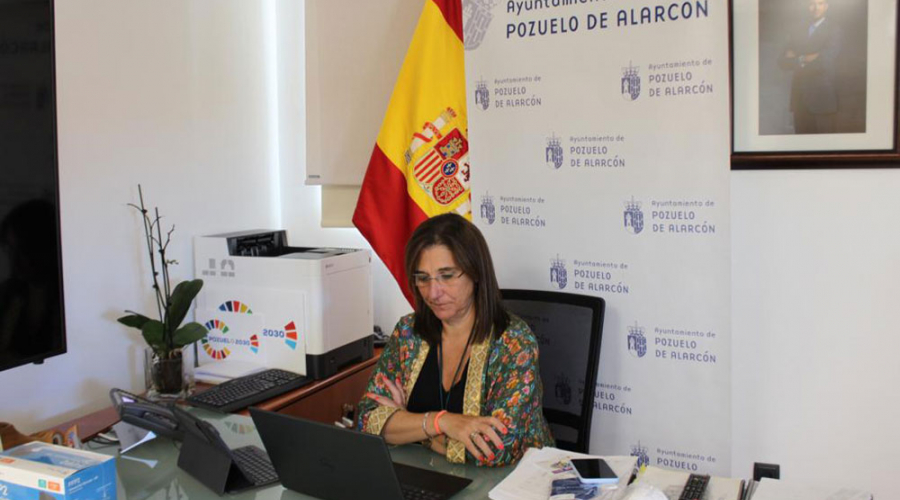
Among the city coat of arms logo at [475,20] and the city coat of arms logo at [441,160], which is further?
the city coat of arms logo at [441,160]

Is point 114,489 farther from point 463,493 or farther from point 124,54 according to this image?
point 124,54

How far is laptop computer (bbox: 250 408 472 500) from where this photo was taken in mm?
1467

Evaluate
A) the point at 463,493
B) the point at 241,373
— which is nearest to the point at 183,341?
the point at 241,373

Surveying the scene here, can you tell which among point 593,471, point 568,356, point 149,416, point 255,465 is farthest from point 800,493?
point 149,416

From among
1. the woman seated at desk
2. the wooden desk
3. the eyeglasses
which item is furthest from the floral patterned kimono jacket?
the wooden desk

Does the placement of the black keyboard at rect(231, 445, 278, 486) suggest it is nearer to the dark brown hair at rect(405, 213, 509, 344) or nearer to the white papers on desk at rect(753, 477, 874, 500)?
the dark brown hair at rect(405, 213, 509, 344)

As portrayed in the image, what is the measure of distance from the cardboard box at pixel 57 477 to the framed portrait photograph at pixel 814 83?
1.95 metres

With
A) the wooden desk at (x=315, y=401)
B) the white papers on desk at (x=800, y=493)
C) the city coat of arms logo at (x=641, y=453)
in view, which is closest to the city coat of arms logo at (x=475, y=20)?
the wooden desk at (x=315, y=401)

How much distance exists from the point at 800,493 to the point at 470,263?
3.14 feet

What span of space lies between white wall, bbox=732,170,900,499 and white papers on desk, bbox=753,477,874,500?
1.03 metres

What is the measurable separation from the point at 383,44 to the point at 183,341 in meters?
1.34

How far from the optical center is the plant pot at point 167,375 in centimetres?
246

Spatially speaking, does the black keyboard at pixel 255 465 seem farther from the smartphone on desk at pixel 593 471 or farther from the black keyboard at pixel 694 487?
the black keyboard at pixel 694 487

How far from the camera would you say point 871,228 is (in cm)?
234
